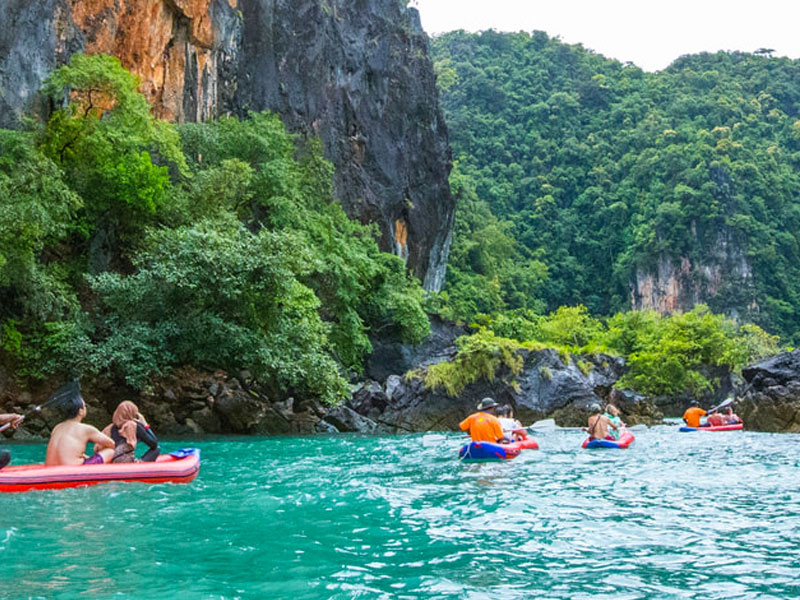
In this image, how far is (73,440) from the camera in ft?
32.0

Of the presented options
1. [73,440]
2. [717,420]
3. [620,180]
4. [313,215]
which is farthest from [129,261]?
[620,180]

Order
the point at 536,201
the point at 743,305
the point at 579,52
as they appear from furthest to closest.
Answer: the point at 579,52 → the point at 536,201 → the point at 743,305

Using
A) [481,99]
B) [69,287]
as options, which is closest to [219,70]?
[69,287]

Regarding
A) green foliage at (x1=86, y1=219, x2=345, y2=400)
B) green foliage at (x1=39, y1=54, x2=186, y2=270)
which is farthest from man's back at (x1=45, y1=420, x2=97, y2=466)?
green foliage at (x1=39, y1=54, x2=186, y2=270)

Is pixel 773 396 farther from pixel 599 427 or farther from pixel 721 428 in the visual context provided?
pixel 599 427

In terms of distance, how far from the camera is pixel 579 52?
10944 cm

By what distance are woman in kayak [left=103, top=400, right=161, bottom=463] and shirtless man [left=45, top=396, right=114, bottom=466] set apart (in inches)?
16.9

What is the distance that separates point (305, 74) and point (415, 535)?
33221 mm

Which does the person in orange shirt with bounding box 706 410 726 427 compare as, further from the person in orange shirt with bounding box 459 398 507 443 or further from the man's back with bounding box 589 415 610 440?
the person in orange shirt with bounding box 459 398 507 443

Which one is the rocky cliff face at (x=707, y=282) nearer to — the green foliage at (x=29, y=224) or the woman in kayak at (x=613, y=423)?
the woman in kayak at (x=613, y=423)

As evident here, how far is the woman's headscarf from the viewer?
10.5 m

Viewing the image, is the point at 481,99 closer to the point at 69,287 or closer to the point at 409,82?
the point at 409,82

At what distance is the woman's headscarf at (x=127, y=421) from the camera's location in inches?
413

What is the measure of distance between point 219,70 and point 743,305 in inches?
2406
